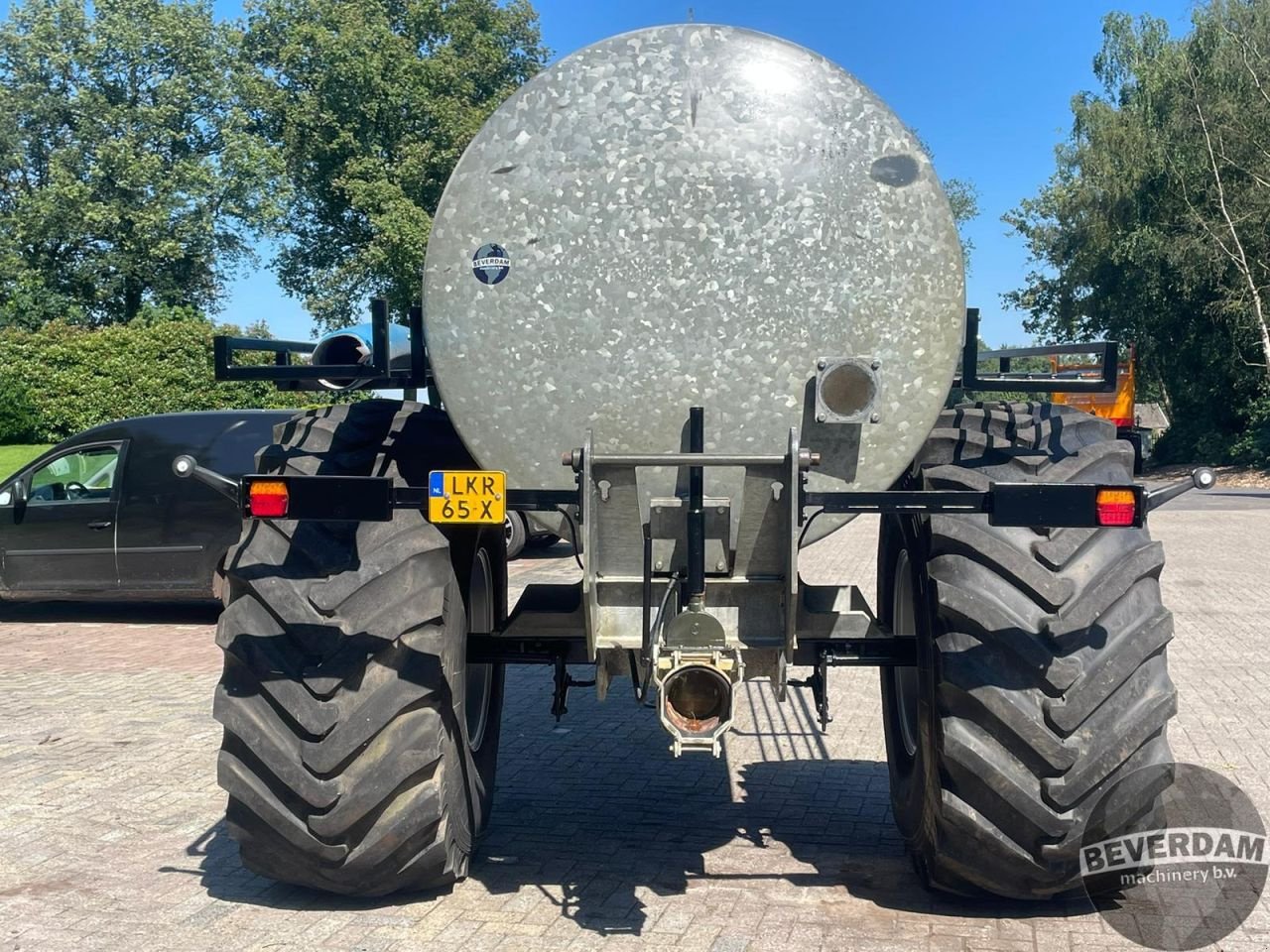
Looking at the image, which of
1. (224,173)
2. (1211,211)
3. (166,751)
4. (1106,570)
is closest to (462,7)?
(224,173)

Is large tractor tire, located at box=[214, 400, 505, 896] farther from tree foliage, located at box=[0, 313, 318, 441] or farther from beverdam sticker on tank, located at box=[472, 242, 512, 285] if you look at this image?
tree foliage, located at box=[0, 313, 318, 441]

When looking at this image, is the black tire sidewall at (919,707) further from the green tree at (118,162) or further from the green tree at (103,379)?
the green tree at (118,162)

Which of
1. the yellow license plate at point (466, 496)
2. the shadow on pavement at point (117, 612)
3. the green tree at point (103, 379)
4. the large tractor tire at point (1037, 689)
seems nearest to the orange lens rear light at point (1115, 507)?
the large tractor tire at point (1037, 689)

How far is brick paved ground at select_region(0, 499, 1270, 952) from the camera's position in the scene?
4.00 meters

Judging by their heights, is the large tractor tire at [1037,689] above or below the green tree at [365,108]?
below

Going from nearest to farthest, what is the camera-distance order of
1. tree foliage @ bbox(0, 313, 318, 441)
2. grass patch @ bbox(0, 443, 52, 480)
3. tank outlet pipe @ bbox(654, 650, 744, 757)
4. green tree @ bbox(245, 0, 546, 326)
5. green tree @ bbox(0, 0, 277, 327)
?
tank outlet pipe @ bbox(654, 650, 744, 757) → grass patch @ bbox(0, 443, 52, 480) → tree foliage @ bbox(0, 313, 318, 441) → green tree @ bbox(245, 0, 546, 326) → green tree @ bbox(0, 0, 277, 327)

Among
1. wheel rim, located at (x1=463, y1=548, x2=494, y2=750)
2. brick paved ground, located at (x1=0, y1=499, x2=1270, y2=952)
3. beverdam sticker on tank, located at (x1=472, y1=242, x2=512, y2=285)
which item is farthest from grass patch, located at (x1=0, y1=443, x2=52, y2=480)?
beverdam sticker on tank, located at (x1=472, y1=242, x2=512, y2=285)

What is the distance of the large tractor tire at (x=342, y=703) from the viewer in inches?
147

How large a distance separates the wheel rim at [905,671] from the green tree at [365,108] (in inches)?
1063

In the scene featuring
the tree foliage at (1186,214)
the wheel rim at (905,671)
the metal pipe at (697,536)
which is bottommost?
the wheel rim at (905,671)

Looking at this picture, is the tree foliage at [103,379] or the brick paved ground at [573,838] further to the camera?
the tree foliage at [103,379]

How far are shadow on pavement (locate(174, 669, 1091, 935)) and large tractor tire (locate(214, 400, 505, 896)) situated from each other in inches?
17.9

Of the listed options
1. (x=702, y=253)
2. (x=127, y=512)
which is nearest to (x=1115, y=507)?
(x=702, y=253)

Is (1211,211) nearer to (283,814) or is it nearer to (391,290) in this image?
(391,290)
